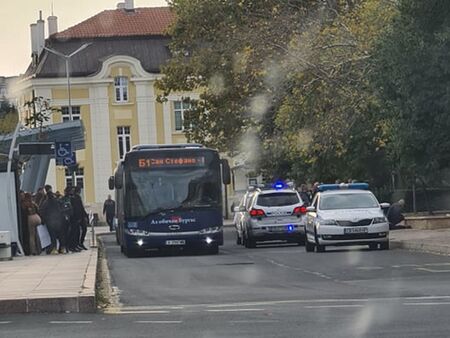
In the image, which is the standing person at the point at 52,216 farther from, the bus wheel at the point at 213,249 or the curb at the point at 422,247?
the curb at the point at 422,247

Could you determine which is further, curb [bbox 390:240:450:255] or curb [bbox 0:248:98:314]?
curb [bbox 390:240:450:255]

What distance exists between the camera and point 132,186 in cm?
3312

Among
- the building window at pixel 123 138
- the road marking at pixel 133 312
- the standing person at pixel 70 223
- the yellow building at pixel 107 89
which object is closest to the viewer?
the road marking at pixel 133 312

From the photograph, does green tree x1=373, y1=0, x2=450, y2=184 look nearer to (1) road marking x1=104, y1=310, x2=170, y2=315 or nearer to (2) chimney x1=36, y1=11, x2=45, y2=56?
(1) road marking x1=104, y1=310, x2=170, y2=315

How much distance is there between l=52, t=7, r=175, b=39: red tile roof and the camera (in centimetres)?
8294

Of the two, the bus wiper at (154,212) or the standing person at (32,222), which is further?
the bus wiper at (154,212)

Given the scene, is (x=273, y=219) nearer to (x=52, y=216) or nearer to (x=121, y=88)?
(x=52, y=216)

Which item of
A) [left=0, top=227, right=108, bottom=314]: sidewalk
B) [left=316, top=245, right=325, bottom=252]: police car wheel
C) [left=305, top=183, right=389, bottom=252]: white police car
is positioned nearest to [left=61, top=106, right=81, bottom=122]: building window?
[left=305, top=183, right=389, bottom=252]: white police car

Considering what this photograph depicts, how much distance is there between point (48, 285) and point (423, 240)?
14.4 m

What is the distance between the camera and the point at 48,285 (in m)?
18.8

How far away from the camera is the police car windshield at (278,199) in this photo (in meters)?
37.2

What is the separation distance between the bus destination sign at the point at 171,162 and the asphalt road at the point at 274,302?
6.56 m

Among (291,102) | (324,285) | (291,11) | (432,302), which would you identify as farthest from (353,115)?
(432,302)

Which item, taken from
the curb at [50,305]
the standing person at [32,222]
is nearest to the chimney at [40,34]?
the standing person at [32,222]
